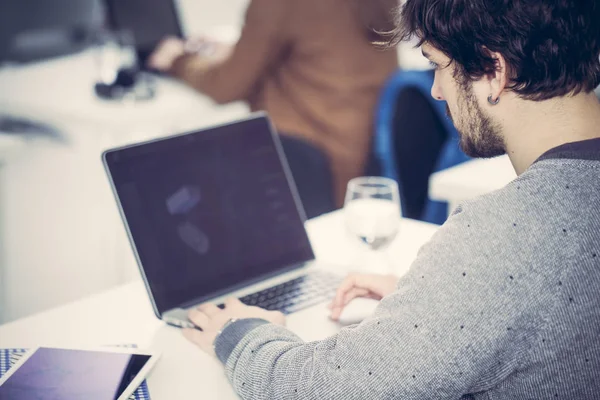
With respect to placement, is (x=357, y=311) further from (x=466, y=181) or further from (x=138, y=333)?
(x=466, y=181)

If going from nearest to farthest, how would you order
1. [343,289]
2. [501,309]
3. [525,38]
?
[501,309]
[525,38]
[343,289]

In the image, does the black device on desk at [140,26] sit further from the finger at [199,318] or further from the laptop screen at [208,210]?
the finger at [199,318]

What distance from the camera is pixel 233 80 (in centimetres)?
242

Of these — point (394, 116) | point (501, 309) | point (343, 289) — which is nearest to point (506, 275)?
point (501, 309)

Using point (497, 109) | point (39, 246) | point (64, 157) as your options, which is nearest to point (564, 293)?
point (497, 109)

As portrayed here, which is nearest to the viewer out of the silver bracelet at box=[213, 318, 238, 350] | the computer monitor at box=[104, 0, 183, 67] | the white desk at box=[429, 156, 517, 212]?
the silver bracelet at box=[213, 318, 238, 350]

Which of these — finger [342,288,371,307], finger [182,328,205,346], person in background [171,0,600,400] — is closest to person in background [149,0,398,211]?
finger [342,288,371,307]

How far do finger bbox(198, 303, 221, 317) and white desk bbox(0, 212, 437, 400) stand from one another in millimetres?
52

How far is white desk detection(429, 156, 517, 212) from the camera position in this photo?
163 centimetres

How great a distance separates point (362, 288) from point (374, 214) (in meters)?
0.21

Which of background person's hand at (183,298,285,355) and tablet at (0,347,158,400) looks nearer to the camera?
tablet at (0,347,158,400)

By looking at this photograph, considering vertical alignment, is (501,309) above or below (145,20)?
below

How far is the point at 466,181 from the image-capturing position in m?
1.66

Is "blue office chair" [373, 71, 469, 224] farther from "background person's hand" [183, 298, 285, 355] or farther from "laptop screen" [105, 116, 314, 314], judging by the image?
"background person's hand" [183, 298, 285, 355]
